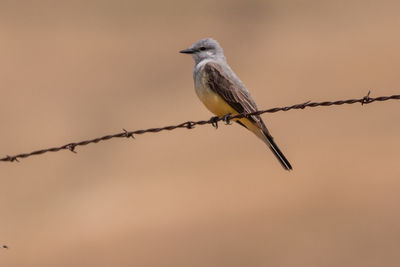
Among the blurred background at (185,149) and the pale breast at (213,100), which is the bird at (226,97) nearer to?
the pale breast at (213,100)

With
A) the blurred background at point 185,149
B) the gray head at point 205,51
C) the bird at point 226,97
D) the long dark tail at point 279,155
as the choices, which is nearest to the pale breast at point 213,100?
the bird at point 226,97

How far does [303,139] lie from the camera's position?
2641cm

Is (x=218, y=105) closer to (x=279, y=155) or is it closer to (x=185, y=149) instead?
(x=279, y=155)

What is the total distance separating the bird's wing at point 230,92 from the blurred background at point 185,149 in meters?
8.33

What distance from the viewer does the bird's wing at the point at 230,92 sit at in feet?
32.3

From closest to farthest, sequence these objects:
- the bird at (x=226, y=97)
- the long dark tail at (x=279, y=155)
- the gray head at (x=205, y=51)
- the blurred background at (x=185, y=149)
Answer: the long dark tail at (x=279, y=155)
the bird at (x=226, y=97)
the gray head at (x=205, y=51)
the blurred background at (x=185, y=149)

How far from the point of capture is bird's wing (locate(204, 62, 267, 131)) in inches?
387

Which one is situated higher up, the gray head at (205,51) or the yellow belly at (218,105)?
the gray head at (205,51)

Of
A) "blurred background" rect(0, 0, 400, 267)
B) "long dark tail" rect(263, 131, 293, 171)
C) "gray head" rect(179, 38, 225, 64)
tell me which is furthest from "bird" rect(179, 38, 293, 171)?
"blurred background" rect(0, 0, 400, 267)

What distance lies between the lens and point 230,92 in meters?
9.87

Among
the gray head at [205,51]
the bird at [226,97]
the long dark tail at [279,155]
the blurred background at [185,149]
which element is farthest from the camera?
the blurred background at [185,149]

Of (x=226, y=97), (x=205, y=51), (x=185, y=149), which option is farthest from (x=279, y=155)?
(x=185, y=149)

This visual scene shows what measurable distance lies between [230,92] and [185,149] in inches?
669

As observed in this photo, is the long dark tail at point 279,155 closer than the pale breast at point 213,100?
Yes
